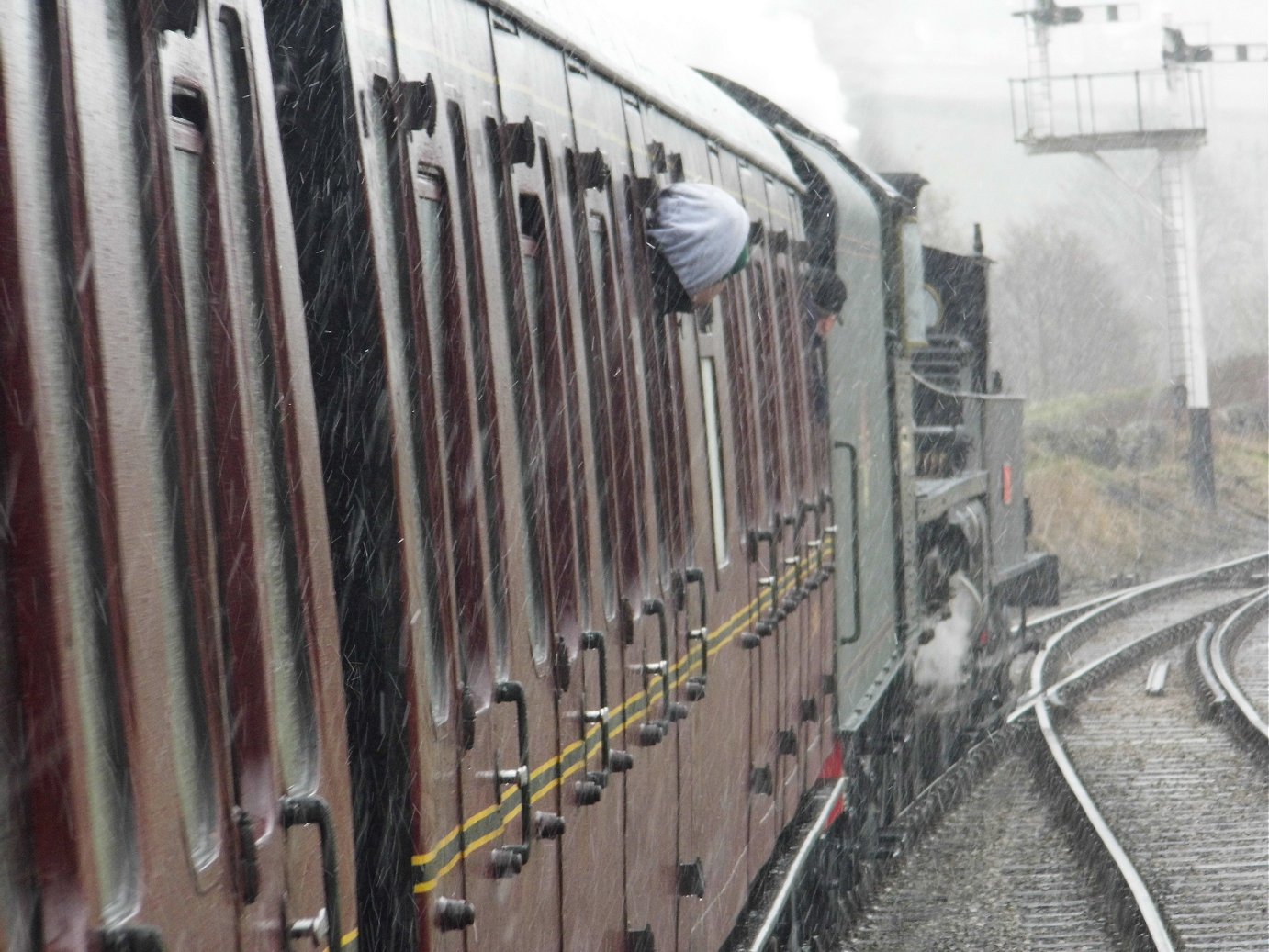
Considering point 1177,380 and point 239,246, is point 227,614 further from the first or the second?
point 1177,380

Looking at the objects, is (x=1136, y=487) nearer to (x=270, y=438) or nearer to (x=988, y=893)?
(x=988, y=893)

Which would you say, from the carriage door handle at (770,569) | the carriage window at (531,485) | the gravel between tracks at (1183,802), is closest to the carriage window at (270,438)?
the carriage window at (531,485)

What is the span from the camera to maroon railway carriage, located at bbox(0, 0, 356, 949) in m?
1.54

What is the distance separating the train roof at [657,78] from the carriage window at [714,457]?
76 cm

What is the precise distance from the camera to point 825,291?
24.1 ft

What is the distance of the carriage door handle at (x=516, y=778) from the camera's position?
2.90 metres

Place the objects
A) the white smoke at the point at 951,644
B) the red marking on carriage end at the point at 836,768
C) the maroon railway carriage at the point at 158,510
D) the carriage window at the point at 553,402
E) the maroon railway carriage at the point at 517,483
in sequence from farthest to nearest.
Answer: the white smoke at the point at 951,644
the red marking on carriage end at the point at 836,768
the carriage window at the point at 553,402
the maroon railway carriage at the point at 517,483
the maroon railway carriage at the point at 158,510

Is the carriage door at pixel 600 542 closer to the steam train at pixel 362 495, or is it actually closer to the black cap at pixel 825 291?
the steam train at pixel 362 495

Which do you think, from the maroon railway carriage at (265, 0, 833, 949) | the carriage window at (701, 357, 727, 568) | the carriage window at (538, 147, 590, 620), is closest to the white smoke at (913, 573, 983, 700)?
the carriage window at (701, 357, 727, 568)

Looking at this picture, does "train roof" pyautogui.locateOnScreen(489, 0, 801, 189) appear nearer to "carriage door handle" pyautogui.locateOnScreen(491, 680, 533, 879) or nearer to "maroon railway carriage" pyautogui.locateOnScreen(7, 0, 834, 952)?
"maroon railway carriage" pyautogui.locateOnScreen(7, 0, 834, 952)

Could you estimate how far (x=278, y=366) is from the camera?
222 centimetres

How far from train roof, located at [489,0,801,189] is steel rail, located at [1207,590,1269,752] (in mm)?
6770

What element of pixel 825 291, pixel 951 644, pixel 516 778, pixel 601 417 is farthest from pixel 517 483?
pixel 951 644

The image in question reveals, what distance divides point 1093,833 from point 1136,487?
23.9 metres
